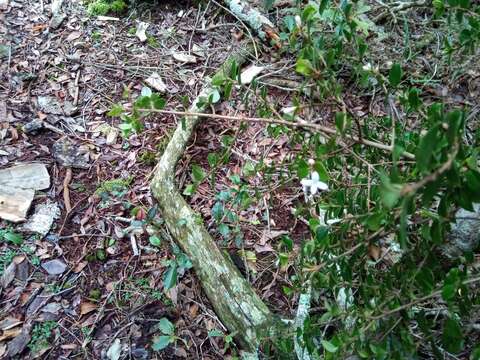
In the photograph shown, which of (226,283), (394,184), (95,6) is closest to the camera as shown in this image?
(394,184)

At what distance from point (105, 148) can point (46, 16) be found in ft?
5.15

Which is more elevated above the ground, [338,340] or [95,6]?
[95,6]

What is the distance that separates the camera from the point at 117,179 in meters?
2.79

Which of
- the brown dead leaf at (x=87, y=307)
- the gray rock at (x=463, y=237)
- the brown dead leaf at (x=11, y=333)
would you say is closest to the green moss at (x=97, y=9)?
the brown dead leaf at (x=87, y=307)

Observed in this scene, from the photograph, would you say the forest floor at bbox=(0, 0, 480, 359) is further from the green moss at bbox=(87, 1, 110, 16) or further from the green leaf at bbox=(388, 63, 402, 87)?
the green leaf at bbox=(388, 63, 402, 87)

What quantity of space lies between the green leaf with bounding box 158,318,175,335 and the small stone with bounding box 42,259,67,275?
25.3 inches

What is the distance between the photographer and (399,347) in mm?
1414

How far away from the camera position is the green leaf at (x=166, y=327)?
214cm

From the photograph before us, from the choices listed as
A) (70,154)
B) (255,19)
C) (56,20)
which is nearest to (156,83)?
(70,154)

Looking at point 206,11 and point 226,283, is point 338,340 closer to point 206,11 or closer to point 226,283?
point 226,283

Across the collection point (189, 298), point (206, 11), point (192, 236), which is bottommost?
point (189, 298)

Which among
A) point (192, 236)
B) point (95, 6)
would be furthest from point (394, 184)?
point (95, 6)

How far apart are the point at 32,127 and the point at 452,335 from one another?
2.67 meters

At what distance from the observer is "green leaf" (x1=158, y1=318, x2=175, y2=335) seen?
7.03 feet
